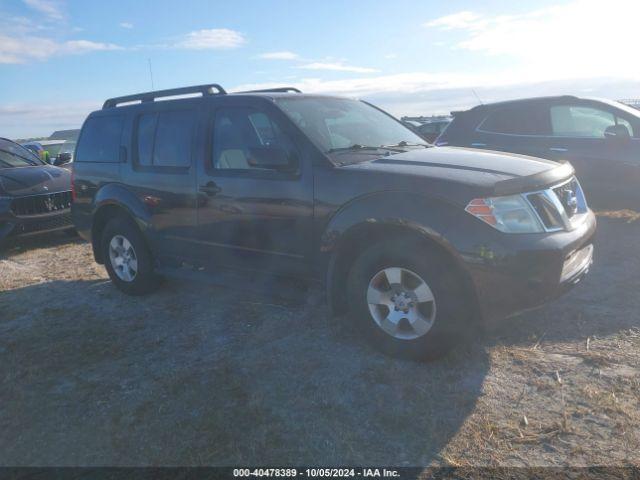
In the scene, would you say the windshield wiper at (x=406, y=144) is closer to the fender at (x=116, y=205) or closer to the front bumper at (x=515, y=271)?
the front bumper at (x=515, y=271)

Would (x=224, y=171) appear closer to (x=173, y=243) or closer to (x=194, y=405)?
(x=173, y=243)

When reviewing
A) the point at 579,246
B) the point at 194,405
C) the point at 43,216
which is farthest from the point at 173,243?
the point at 43,216

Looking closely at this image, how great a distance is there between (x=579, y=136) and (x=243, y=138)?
4843 millimetres

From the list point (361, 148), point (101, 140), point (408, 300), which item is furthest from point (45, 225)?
point (408, 300)

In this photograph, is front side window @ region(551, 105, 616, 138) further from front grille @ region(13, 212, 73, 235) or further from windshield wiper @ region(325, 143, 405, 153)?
front grille @ region(13, 212, 73, 235)

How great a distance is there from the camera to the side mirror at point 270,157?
12.4ft

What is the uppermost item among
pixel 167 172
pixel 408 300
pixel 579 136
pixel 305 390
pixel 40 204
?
pixel 579 136

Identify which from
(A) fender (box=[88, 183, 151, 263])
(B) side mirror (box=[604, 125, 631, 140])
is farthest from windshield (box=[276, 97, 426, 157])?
(B) side mirror (box=[604, 125, 631, 140])

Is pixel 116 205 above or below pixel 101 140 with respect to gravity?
below

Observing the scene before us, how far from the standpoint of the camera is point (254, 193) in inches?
164

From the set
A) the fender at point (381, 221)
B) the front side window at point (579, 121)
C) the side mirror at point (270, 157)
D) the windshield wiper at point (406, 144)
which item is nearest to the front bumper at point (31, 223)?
the side mirror at point (270, 157)

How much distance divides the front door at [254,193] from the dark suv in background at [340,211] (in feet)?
0.04

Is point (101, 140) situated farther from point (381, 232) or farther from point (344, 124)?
point (381, 232)

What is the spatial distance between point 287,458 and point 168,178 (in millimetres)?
2997
